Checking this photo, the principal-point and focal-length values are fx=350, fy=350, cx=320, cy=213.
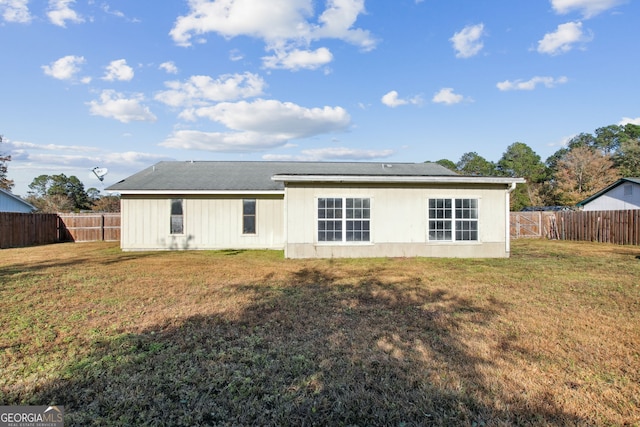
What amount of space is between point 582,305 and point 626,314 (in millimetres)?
600

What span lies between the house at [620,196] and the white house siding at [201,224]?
23840 millimetres

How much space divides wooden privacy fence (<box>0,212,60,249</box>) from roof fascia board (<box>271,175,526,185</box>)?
1421 cm

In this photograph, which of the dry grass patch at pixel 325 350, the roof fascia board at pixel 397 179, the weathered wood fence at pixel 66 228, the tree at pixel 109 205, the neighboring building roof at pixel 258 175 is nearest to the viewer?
the dry grass patch at pixel 325 350

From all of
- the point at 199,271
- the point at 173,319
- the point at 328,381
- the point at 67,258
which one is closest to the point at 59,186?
the point at 67,258

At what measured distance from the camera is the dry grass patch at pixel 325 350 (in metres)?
2.87

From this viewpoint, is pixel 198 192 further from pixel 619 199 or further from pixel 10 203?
pixel 619 199

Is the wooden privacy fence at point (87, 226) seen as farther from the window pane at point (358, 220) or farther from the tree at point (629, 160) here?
the tree at point (629, 160)

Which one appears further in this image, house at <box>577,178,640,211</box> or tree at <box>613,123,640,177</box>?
tree at <box>613,123,640,177</box>

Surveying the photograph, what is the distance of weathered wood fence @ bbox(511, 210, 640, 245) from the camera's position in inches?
661

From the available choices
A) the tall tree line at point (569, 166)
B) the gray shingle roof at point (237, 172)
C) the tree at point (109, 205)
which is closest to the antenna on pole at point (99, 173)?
the gray shingle roof at point (237, 172)

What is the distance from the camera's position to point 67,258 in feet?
39.4

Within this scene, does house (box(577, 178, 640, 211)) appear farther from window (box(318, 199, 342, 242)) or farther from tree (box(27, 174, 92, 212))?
tree (box(27, 174, 92, 212))
